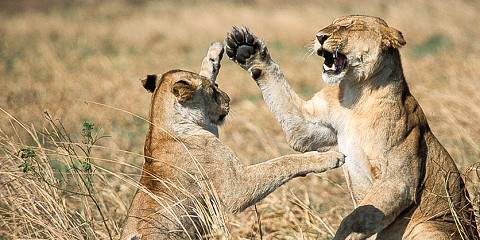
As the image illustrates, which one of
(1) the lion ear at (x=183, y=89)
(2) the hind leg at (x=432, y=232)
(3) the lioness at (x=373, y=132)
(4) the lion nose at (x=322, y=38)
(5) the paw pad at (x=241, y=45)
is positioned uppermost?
(5) the paw pad at (x=241, y=45)

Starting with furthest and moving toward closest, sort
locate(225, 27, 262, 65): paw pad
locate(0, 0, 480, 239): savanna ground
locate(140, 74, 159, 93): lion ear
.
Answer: locate(140, 74, 159, 93): lion ear → locate(225, 27, 262, 65): paw pad → locate(0, 0, 480, 239): savanna ground

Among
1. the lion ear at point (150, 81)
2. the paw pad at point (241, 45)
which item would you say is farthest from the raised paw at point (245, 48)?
the lion ear at point (150, 81)

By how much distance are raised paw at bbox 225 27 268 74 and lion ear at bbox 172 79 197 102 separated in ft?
1.21

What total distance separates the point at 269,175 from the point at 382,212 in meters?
0.70

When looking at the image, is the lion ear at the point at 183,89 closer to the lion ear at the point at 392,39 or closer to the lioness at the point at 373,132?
the lioness at the point at 373,132

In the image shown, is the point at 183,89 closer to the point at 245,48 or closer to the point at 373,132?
the point at 245,48

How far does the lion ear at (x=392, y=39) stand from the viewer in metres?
5.70

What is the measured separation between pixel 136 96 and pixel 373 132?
10191 millimetres

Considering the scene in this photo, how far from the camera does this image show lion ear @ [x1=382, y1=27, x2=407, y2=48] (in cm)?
570

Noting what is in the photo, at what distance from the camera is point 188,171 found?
5.87m

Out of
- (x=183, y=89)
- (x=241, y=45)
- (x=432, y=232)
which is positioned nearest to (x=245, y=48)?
(x=241, y=45)

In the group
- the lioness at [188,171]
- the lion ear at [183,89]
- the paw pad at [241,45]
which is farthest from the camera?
the lion ear at [183,89]

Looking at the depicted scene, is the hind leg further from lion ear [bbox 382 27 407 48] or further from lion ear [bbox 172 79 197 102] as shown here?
lion ear [bbox 172 79 197 102]

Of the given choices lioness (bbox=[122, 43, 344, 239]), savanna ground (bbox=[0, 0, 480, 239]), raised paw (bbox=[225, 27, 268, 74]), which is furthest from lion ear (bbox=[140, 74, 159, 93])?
raised paw (bbox=[225, 27, 268, 74])
